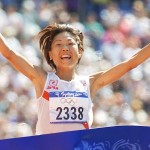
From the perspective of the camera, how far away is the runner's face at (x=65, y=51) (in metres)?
7.16

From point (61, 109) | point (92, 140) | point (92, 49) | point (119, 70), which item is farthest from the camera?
point (92, 49)

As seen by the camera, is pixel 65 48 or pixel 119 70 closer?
pixel 65 48

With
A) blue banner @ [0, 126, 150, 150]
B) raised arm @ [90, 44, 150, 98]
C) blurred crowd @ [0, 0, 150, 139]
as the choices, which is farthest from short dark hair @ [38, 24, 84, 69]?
blurred crowd @ [0, 0, 150, 139]

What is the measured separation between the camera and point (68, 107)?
23.2 ft

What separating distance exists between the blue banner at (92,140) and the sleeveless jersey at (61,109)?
738mm

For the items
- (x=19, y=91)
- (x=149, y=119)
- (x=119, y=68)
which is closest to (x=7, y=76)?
(x=19, y=91)

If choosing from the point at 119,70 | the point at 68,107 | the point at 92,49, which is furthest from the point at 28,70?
the point at 92,49

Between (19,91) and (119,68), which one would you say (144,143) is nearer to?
(119,68)

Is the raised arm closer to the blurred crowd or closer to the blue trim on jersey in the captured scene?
the blue trim on jersey

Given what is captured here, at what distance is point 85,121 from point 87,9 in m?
10.7

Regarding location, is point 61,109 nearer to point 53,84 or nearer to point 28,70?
point 53,84

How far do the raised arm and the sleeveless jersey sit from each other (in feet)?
0.61

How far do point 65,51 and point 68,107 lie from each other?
1.50 feet

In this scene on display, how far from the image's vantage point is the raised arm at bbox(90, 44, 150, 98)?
725cm
